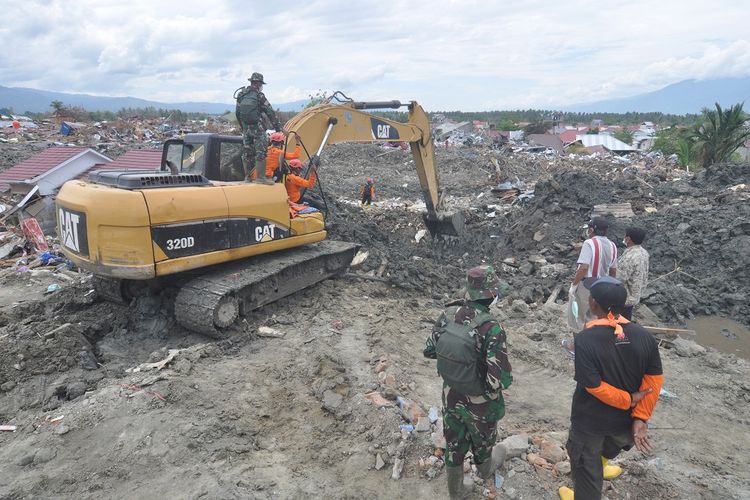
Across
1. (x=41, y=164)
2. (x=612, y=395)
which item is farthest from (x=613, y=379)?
(x=41, y=164)

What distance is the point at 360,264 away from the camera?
8328mm

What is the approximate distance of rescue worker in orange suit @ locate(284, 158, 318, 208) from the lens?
6.53 meters

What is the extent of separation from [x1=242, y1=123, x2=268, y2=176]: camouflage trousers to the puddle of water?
20.9 ft

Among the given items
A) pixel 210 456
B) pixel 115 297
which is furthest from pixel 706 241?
pixel 115 297

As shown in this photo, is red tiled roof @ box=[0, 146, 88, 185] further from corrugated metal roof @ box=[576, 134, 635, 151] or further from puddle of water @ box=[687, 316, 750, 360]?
corrugated metal roof @ box=[576, 134, 635, 151]

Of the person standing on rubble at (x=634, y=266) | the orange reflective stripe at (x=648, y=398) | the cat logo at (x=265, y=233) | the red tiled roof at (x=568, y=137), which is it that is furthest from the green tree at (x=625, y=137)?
the orange reflective stripe at (x=648, y=398)

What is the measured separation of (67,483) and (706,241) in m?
10.2

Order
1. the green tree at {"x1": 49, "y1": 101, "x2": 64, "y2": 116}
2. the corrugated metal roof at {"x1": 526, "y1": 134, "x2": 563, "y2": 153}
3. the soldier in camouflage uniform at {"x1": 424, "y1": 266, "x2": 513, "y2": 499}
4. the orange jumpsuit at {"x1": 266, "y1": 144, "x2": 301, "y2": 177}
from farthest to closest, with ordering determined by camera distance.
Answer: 1. the corrugated metal roof at {"x1": 526, "y1": 134, "x2": 563, "y2": 153}
2. the green tree at {"x1": 49, "y1": 101, "x2": 64, "y2": 116}
3. the orange jumpsuit at {"x1": 266, "y1": 144, "x2": 301, "y2": 177}
4. the soldier in camouflage uniform at {"x1": 424, "y1": 266, "x2": 513, "y2": 499}

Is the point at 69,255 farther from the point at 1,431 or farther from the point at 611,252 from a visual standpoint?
the point at 611,252

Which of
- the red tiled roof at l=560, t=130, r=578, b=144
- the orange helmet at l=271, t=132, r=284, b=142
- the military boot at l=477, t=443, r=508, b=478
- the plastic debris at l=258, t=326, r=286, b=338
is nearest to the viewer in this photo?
the military boot at l=477, t=443, r=508, b=478

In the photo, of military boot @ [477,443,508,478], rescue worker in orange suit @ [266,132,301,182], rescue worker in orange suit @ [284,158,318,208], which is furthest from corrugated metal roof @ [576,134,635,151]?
military boot @ [477,443,508,478]

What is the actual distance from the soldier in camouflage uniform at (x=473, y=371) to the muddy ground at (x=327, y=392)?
1.57 feet

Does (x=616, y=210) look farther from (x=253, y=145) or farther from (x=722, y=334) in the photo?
(x=253, y=145)

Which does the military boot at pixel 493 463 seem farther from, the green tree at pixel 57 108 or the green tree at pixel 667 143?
the green tree at pixel 57 108
